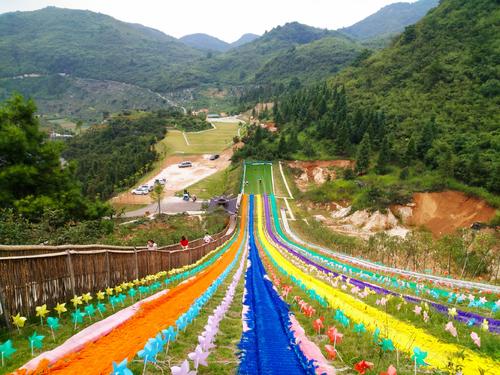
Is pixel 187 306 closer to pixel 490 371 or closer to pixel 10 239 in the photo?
pixel 490 371

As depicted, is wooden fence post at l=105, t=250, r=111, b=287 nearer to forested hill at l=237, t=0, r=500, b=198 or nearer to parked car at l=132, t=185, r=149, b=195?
forested hill at l=237, t=0, r=500, b=198

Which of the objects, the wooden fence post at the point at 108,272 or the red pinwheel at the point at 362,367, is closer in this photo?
the red pinwheel at the point at 362,367

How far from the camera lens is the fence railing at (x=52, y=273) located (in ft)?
16.8

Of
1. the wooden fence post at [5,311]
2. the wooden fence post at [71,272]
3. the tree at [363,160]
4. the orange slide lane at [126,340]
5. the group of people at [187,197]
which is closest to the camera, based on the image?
the orange slide lane at [126,340]

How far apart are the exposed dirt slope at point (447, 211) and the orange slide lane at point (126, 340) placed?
37.0 metres

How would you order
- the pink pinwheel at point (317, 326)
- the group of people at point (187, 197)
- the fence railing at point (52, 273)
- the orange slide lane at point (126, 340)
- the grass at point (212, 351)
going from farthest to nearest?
the group of people at point (187, 197) < the pink pinwheel at point (317, 326) < the fence railing at point (52, 273) < the grass at point (212, 351) < the orange slide lane at point (126, 340)

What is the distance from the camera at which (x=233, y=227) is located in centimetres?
3884

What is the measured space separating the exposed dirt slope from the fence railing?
3708 centimetres

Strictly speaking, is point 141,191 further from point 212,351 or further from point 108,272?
point 212,351

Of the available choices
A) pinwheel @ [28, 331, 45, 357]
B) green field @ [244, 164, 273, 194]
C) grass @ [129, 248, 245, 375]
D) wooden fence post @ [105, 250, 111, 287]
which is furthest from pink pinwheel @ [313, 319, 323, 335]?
green field @ [244, 164, 273, 194]

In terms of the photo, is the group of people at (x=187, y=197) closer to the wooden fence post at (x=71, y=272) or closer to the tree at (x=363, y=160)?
the tree at (x=363, y=160)

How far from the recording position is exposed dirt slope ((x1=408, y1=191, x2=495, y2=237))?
3656 cm

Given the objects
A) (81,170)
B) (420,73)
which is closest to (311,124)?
(420,73)

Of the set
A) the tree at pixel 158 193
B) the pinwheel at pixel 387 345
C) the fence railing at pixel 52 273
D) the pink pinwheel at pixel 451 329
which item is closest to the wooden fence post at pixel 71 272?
the fence railing at pixel 52 273
